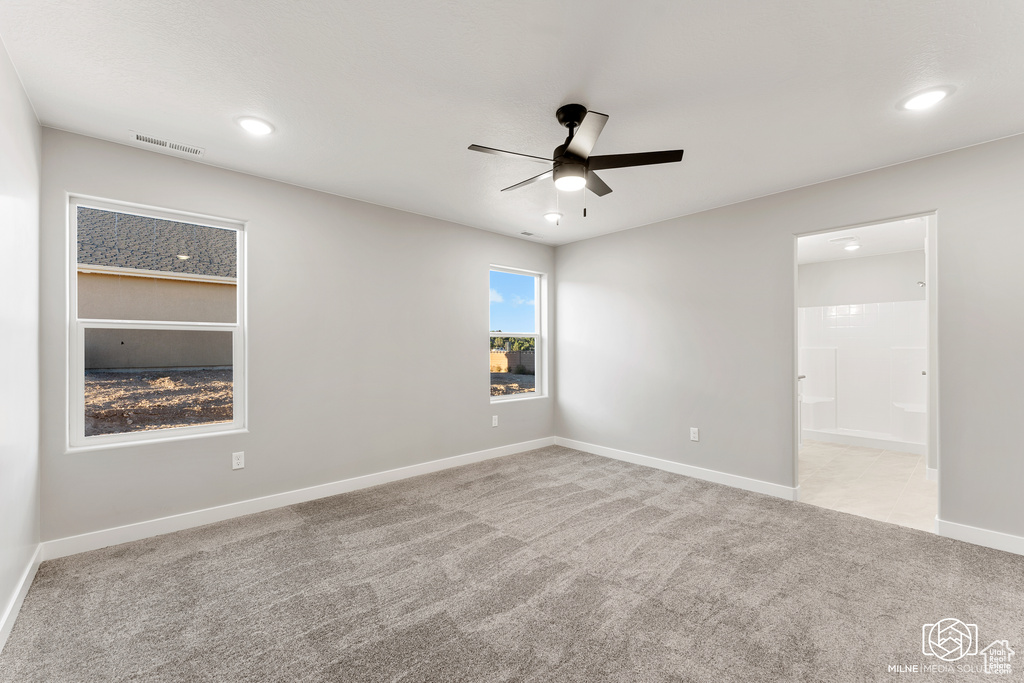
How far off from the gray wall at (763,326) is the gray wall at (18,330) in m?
4.49

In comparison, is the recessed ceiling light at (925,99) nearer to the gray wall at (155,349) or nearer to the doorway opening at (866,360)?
the doorway opening at (866,360)

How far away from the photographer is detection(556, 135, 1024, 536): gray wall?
8.94 feet

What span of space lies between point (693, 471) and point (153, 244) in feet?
15.7

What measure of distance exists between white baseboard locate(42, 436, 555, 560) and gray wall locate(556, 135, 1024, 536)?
1952 millimetres

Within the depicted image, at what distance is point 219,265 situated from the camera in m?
3.24

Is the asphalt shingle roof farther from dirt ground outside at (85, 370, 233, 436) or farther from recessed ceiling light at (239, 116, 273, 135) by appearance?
recessed ceiling light at (239, 116, 273, 135)

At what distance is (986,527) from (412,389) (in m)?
4.29

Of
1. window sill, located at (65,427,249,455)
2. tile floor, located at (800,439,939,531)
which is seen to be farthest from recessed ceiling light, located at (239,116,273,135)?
tile floor, located at (800,439,939,531)

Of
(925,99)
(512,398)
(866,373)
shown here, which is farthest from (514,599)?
(866,373)

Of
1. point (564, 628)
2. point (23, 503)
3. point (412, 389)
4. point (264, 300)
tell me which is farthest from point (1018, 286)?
point (23, 503)

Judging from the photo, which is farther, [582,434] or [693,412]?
[582,434]

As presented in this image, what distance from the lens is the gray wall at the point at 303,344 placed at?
2.61 m

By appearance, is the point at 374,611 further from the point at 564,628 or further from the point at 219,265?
the point at 219,265

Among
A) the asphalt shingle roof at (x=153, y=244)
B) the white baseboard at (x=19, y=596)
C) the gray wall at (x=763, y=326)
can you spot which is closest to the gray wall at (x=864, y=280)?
the gray wall at (x=763, y=326)
